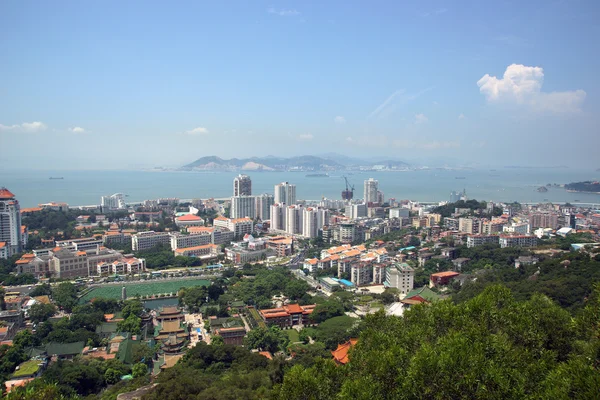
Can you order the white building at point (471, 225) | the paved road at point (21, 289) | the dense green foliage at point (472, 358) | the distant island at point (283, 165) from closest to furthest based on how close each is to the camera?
the dense green foliage at point (472, 358) → the paved road at point (21, 289) → the white building at point (471, 225) → the distant island at point (283, 165)

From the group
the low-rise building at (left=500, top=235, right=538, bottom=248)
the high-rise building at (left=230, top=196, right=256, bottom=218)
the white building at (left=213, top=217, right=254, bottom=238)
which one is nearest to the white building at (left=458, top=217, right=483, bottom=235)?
the low-rise building at (left=500, top=235, right=538, bottom=248)

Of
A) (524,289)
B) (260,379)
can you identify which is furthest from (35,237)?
(524,289)

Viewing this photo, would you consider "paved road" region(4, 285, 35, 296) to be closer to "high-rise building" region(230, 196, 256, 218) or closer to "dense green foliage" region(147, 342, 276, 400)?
"dense green foliage" region(147, 342, 276, 400)

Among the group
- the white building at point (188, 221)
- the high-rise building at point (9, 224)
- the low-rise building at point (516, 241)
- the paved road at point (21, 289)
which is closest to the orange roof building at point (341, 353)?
the paved road at point (21, 289)

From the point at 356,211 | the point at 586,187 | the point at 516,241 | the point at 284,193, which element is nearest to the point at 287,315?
the point at 516,241

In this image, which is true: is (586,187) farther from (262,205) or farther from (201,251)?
(201,251)

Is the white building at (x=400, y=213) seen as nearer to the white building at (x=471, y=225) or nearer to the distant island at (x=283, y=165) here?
the white building at (x=471, y=225)

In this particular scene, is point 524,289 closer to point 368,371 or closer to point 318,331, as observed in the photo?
point 318,331
